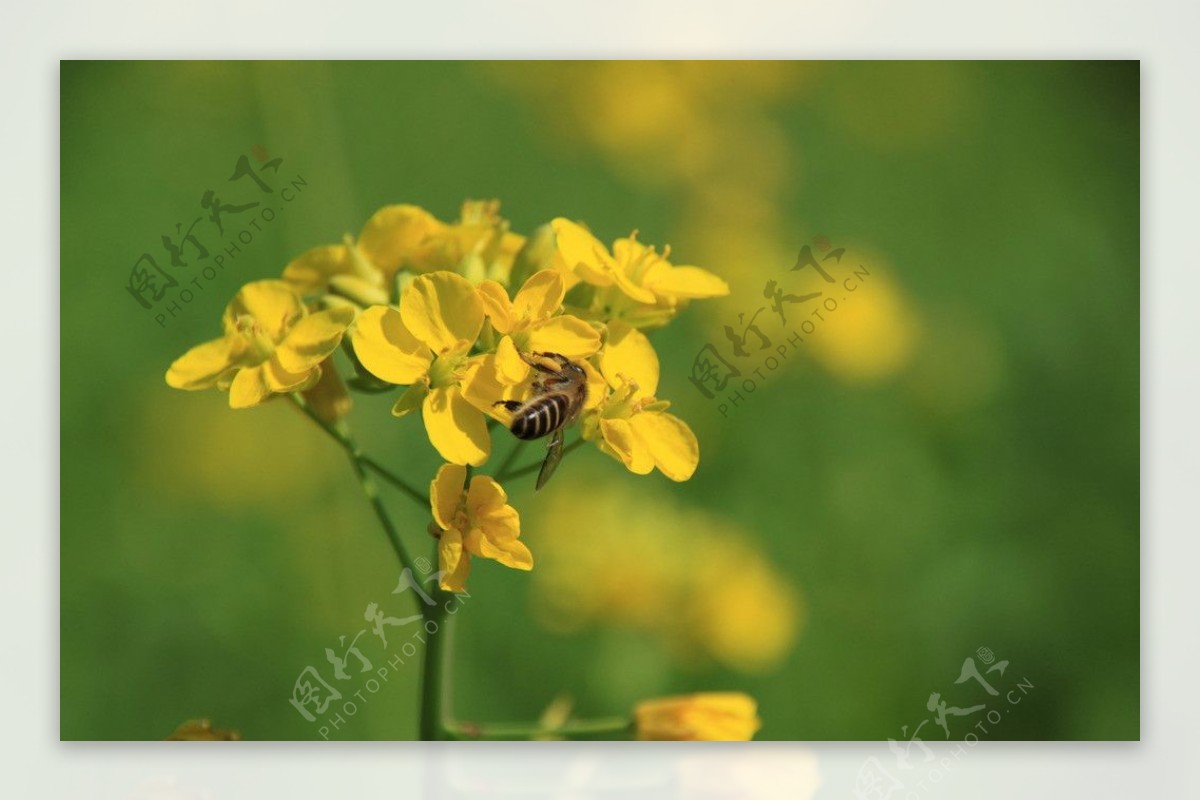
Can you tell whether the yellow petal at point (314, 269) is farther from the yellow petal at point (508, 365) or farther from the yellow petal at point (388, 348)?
the yellow petal at point (508, 365)

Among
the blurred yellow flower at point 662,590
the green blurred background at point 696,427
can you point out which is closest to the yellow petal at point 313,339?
the green blurred background at point 696,427

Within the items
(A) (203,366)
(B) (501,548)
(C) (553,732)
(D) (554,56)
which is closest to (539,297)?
(B) (501,548)

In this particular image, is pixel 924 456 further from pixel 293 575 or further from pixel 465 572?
pixel 293 575

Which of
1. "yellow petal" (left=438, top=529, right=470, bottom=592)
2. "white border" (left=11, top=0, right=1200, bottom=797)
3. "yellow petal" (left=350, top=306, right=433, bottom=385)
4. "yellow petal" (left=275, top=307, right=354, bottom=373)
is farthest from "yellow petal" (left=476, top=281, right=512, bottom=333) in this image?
"white border" (left=11, top=0, right=1200, bottom=797)

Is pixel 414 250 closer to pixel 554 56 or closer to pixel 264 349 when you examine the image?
pixel 264 349

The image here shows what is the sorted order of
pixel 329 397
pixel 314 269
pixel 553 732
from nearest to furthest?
pixel 329 397 < pixel 314 269 < pixel 553 732

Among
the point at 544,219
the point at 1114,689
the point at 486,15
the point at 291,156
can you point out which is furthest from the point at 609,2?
the point at 1114,689

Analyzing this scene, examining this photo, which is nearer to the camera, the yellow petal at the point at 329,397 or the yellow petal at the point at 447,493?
the yellow petal at the point at 447,493
